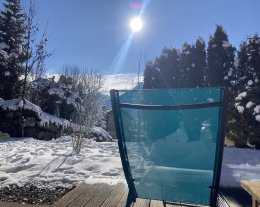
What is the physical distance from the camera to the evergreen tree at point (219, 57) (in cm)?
1019

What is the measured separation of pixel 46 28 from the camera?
1188 centimetres

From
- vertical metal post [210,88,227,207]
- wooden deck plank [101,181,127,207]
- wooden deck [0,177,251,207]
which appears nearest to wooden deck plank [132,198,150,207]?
wooden deck [0,177,251,207]

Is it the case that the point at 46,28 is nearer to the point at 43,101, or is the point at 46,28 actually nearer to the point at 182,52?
the point at 43,101

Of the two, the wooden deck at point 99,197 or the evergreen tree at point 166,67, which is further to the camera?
the evergreen tree at point 166,67

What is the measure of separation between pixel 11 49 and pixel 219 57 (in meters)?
8.58

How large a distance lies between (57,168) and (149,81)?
383 inches

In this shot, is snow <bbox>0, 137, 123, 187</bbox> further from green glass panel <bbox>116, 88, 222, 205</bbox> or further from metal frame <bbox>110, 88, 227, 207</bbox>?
green glass panel <bbox>116, 88, 222, 205</bbox>

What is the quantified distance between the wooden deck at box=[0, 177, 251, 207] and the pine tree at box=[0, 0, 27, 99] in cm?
966

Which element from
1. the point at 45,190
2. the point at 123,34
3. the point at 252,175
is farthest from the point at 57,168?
the point at 123,34

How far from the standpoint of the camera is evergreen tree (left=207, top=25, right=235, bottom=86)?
10188 mm

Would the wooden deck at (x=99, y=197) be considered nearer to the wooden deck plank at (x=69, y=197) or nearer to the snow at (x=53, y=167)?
the wooden deck plank at (x=69, y=197)

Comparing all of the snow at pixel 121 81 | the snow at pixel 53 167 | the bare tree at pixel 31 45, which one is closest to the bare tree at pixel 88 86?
the snow at pixel 121 81

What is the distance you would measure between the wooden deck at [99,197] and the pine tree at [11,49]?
9.66 m

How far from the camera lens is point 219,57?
10.5m
